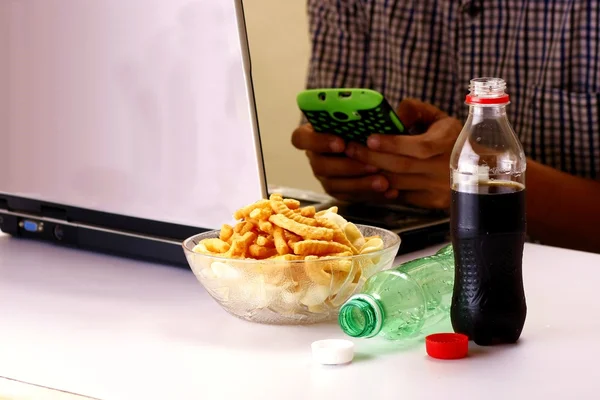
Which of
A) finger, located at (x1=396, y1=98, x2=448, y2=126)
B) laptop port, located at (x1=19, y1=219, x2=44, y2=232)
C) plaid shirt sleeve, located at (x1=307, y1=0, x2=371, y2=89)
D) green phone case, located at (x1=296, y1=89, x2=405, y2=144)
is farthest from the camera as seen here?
plaid shirt sleeve, located at (x1=307, y1=0, x2=371, y2=89)

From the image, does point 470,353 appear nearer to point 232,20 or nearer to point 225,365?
point 225,365

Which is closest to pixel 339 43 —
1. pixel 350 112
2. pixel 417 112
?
pixel 417 112

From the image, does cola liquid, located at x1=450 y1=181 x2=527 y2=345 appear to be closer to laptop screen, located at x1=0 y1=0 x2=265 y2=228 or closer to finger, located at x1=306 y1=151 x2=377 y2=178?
laptop screen, located at x1=0 y1=0 x2=265 y2=228

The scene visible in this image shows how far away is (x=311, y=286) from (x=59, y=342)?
0.26 metres

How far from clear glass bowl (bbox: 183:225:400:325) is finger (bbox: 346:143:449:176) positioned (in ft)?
1.49

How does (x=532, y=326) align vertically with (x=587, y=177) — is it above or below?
above

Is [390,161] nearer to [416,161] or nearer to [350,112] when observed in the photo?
[416,161]

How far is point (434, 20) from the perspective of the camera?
202 cm

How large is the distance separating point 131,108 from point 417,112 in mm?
631

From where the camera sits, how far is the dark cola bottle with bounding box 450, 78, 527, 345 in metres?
0.87

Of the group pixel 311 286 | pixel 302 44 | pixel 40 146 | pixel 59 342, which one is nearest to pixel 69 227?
pixel 40 146

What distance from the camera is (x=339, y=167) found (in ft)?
4.84

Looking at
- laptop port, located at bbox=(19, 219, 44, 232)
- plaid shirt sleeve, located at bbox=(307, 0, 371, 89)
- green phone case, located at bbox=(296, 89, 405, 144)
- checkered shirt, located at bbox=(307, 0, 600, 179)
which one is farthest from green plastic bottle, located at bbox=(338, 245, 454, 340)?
plaid shirt sleeve, located at bbox=(307, 0, 371, 89)

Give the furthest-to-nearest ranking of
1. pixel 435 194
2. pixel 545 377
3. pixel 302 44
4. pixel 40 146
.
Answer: pixel 302 44
pixel 435 194
pixel 40 146
pixel 545 377
